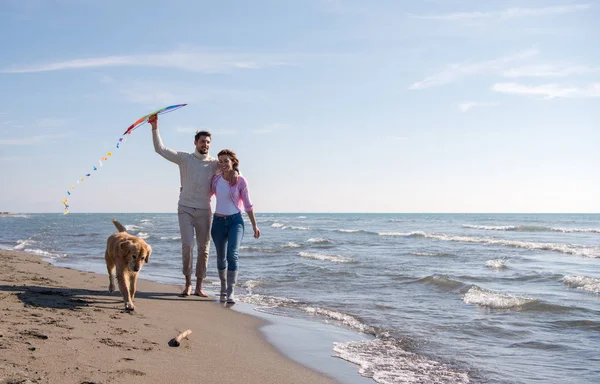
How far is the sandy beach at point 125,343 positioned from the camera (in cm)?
311

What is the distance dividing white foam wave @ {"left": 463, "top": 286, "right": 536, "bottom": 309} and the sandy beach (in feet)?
12.4

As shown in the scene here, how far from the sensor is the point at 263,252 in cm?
1577

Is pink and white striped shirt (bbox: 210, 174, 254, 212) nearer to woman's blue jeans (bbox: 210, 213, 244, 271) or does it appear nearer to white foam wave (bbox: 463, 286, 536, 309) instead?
woman's blue jeans (bbox: 210, 213, 244, 271)

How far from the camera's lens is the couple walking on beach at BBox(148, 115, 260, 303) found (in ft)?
20.6

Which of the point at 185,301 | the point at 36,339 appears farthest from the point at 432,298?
the point at 36,339

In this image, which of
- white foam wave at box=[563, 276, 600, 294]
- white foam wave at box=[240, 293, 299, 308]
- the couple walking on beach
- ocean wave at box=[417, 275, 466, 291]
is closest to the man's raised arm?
the couple walking on beach

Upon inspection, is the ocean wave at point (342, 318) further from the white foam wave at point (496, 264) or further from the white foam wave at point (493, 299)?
the white foam wave at point (496, 264)

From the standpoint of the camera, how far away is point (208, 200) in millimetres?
6535

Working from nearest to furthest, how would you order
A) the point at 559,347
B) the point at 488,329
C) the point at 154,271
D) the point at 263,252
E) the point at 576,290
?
1. the point at 559,347
2. the point at 488,329
3. the point at 576,290
4. the point at 154,271
5. the point at 263,252

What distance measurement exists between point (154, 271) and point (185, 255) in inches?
174

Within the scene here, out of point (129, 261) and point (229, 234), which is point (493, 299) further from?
point (129, 261)

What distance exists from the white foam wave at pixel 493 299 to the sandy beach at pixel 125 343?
3.78 metres

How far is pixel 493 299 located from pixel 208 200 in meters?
4.67

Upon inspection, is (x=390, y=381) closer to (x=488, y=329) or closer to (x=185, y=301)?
(x=488, y=329)
